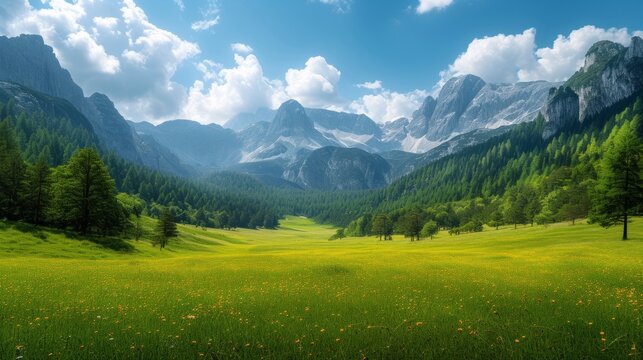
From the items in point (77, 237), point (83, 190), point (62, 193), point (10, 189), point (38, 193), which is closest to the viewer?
point (77, 237)

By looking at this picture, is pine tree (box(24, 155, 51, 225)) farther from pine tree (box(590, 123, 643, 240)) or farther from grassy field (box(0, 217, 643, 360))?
pine tree (box(590, 123, 643, 240))

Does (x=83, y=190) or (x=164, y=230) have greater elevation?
(x=83, y=190)

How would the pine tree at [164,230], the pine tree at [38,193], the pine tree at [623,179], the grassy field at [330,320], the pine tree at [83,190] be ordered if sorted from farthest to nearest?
the pine tree at [164,230]
the pine tree at [38,193]
the pine tree at [83,190]
the pine tree at [623,179]
the grassy field at [330,320]

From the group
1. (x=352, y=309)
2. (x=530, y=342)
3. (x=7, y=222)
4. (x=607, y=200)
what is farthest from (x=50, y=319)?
(x=607, y=200)

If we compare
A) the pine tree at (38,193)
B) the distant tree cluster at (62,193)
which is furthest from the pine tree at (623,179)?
the pine tree at (38,193)

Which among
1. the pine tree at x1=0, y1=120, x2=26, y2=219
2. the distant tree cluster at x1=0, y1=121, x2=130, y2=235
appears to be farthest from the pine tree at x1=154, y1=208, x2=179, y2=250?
the pine tree at x1=0, y1=120, x2=26, y2=219

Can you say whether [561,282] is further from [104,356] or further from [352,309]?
[104,356]

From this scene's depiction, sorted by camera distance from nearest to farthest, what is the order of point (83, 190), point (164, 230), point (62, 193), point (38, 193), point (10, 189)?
point (62, 193), point (83, 190), point (38, 193), point (10, 189), point (164, 230)

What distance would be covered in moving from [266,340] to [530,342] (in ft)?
20.7

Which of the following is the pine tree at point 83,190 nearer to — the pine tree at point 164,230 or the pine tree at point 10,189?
the pine tree at point 10,189

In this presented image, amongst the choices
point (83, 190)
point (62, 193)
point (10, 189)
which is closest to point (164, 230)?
point (83, 190)

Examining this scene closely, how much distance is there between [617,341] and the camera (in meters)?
8.12

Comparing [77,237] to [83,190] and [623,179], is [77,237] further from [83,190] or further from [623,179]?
[623,179]

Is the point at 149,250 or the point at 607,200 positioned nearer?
the point at 607,200
